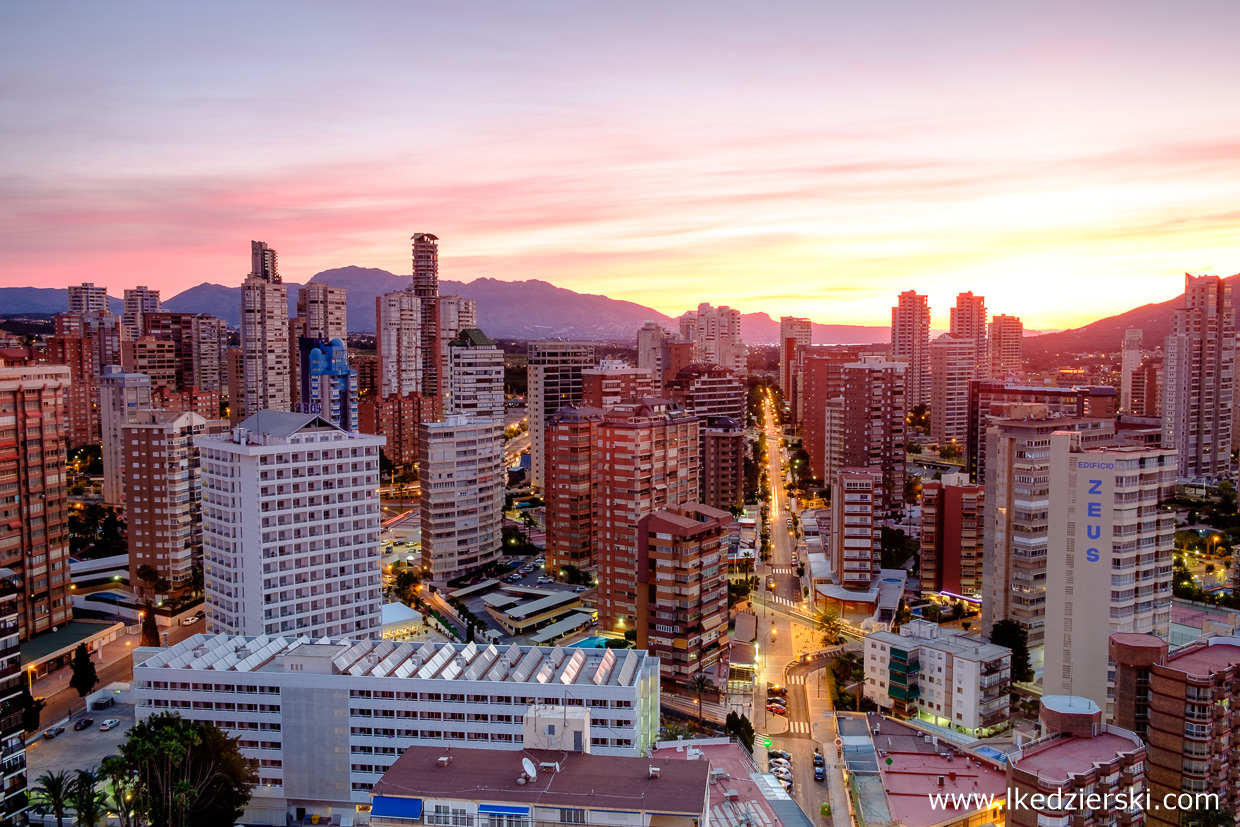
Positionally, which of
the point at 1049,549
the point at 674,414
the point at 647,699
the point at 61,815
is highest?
the point at 674,414

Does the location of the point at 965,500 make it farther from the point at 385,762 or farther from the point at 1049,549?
the point at 385,762

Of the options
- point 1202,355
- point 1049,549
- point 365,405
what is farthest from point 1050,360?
point 1049,549

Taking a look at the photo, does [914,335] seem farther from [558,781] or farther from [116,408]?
[558,781]

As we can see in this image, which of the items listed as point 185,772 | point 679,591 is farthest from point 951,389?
point 185,772

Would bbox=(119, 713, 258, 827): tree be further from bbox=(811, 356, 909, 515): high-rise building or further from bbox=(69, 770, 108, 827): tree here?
bbox=(811, 356, 909, 515): high-rise building

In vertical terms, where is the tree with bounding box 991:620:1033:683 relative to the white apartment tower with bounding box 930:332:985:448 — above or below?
below

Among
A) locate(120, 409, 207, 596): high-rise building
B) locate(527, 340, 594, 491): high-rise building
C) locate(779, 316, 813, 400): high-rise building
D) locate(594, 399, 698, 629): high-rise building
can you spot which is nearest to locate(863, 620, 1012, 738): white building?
locate(594, 399, 698, 629): high-rise building
